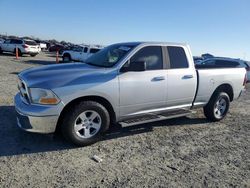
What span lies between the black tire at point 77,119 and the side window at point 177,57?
1.97 m

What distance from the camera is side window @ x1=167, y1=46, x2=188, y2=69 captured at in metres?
6.27

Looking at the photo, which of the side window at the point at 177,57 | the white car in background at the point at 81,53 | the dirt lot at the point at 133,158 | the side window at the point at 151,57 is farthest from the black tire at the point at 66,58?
the side window at the point at 151,57

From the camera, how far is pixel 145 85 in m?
5.64

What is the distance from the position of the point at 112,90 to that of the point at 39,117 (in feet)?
4.52

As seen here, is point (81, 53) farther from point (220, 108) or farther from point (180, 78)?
point (180, 78)

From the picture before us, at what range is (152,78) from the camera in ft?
18.9

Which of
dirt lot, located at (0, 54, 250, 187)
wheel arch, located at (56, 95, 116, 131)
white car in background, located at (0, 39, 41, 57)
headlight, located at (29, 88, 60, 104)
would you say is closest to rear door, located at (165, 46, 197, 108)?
dirt lot, located at (0, 54, 250, 187)

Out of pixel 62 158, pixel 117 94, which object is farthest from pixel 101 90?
pixel 62 158

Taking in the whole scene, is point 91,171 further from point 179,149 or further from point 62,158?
point 179,149

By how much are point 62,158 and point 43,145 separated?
2.12 ft

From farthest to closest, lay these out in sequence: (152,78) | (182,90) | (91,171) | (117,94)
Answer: (182,90), (152,78), (117,94), (91,171)

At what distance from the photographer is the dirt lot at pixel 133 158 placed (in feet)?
13.1

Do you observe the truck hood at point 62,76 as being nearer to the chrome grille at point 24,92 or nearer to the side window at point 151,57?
the chrome grille at point 24,92

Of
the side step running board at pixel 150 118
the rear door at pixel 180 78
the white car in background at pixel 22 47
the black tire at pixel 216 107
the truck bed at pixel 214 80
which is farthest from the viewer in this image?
the white car in background at pixel 22 47
